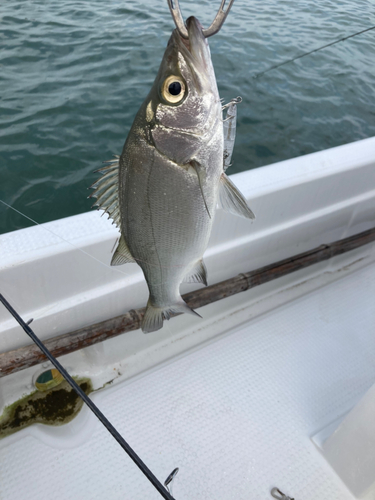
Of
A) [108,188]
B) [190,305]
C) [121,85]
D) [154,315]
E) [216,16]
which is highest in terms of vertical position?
[216,16]

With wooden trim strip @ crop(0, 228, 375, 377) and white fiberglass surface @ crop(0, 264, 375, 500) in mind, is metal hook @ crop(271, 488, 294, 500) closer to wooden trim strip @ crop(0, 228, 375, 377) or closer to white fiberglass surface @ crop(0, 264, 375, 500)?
white fiberglass surface @ crop(0, 264, 375, 500)

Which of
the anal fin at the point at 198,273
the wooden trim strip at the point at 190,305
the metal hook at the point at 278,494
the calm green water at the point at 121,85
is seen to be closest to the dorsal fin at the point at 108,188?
the anal fin at the point at 198,273

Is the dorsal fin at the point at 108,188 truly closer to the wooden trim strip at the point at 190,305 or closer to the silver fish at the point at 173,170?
the silver fish at the point at 173,170

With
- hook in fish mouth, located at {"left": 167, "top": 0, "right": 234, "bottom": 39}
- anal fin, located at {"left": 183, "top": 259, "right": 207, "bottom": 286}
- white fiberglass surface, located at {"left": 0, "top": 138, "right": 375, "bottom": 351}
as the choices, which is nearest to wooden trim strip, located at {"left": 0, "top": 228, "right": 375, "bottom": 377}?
white fiberglass surface, located at {"left": 0, "top": 138, "right": 375, "bottom": 351}

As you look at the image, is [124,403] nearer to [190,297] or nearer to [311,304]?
[190,297]

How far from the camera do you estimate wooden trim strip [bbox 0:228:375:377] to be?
204cm

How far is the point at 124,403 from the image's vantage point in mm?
2318

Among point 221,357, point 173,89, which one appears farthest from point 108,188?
point 221,357

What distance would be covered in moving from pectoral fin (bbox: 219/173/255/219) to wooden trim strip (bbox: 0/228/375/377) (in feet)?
4.51

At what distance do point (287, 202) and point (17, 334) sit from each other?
6.23ft

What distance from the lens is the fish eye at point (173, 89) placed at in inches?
37.8

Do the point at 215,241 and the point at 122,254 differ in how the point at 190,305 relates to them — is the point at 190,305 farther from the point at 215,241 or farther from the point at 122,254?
the point at 122,254

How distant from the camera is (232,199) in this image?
1093 millimetres

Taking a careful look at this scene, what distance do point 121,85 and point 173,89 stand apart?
4945mm
